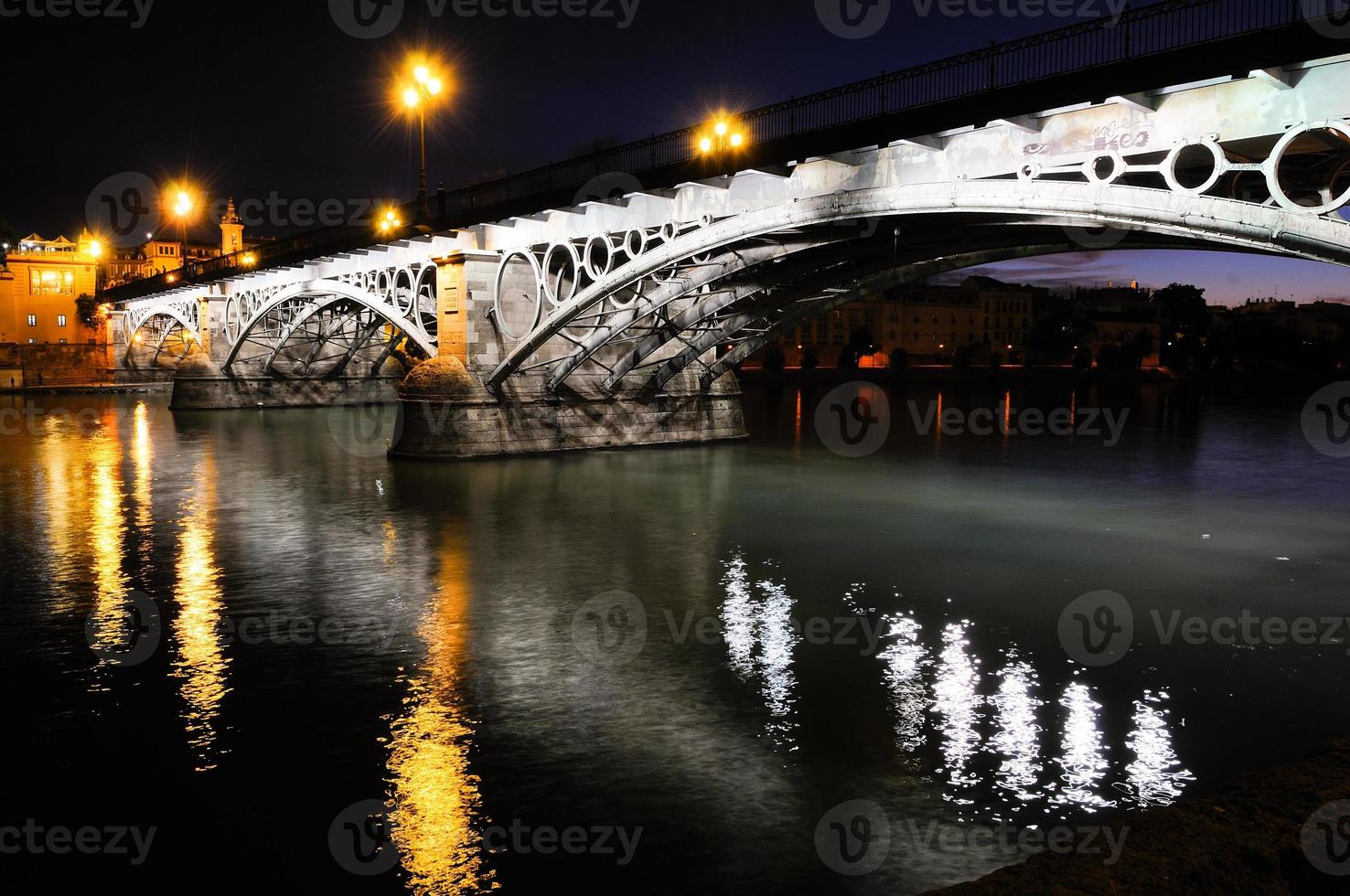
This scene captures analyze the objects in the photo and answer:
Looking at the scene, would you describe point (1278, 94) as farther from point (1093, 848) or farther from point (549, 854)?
point (549, 854)

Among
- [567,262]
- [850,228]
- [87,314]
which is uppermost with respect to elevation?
[87,314]

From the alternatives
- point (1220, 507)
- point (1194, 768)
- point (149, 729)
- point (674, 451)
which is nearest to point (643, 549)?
point (149, 729)

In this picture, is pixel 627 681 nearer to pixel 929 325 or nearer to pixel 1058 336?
pixel 1058 336

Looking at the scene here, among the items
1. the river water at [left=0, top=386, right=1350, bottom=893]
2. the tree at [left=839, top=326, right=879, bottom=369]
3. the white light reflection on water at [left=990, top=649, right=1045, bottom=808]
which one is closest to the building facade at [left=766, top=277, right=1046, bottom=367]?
the tree at [left=839, top=326, right=879, bottom=369]

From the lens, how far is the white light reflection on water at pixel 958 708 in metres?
6.54

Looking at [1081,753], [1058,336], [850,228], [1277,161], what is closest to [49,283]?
[1058,336]

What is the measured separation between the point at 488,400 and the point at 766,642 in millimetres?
17570

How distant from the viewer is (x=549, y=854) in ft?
18.2

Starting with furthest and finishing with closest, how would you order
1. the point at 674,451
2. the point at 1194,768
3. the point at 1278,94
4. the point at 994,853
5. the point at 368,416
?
1. the point at 368,416
2. the point at 674,451
3. the point at 1278,94
4. the point at 1194,768
5. the point at 994,853

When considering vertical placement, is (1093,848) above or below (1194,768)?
above

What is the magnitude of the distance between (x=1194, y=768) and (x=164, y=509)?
661 inches

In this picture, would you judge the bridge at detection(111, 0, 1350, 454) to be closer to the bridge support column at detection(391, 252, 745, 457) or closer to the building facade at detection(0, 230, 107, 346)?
the bridge support column at detection(391, 252, 745, 457)

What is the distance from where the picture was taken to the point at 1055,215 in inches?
552

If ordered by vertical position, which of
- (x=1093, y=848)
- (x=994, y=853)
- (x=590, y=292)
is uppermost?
(x=590, y=292)
